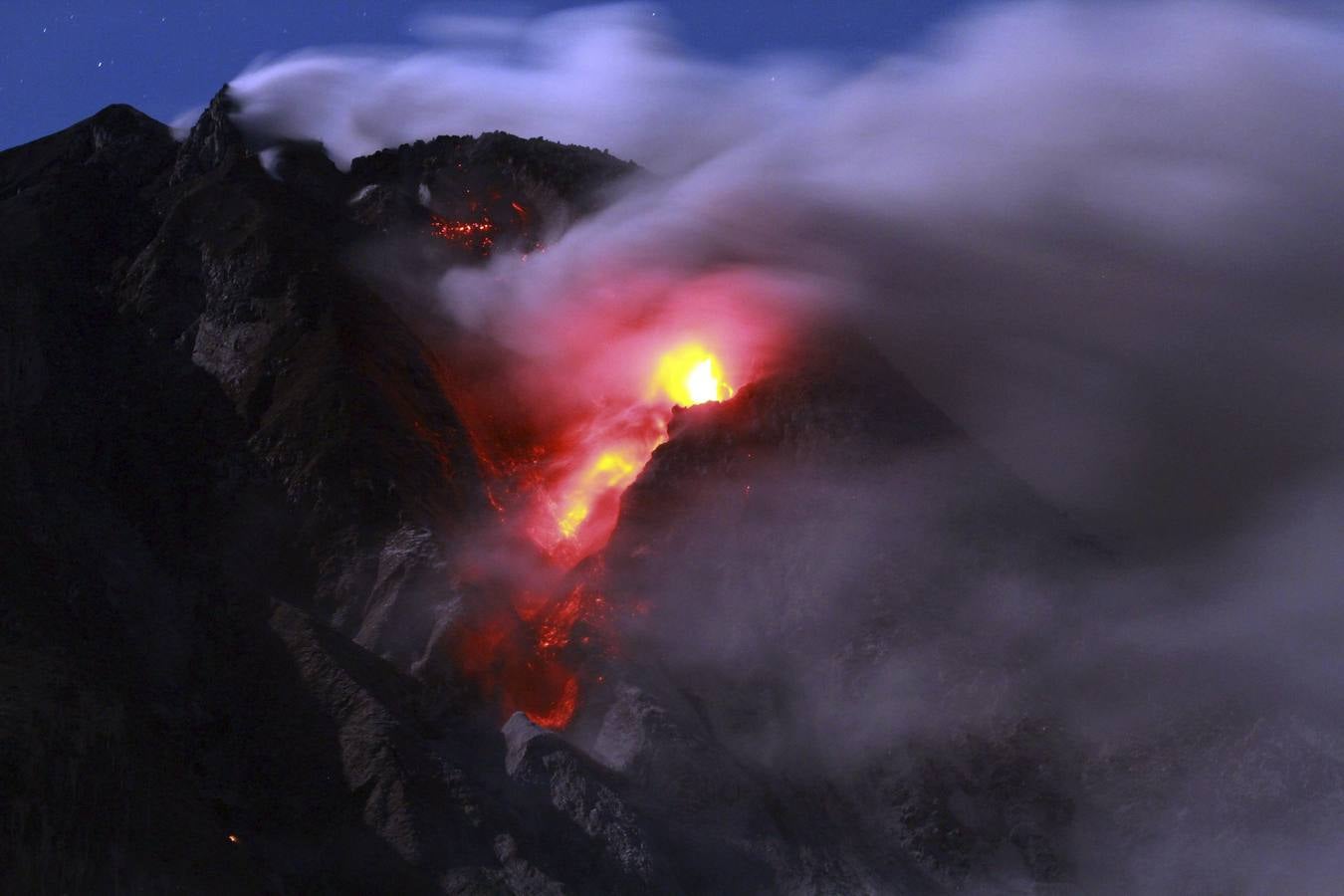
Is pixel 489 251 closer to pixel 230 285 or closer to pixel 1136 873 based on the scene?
pixel 230 285

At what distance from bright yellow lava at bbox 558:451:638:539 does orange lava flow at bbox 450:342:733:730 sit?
36 mm

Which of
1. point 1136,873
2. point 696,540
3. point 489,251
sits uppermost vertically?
point 489,251

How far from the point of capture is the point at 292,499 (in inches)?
2064

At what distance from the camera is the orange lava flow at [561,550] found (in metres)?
48.6

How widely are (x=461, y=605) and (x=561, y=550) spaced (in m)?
7.65

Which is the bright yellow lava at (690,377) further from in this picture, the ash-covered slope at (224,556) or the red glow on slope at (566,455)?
the ash-covered slope at (224,556)

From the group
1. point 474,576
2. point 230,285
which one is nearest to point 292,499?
point 474,576

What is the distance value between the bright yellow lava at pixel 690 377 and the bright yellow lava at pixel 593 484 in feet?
11.4

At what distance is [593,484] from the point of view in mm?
59188

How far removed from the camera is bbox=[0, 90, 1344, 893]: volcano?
4178 centimetres

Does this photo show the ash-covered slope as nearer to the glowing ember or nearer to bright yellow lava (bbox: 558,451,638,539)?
the glowing ember

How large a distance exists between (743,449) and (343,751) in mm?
19356

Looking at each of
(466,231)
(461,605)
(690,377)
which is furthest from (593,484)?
(466,231)

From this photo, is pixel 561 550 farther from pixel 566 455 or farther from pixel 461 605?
pixel 461 605
